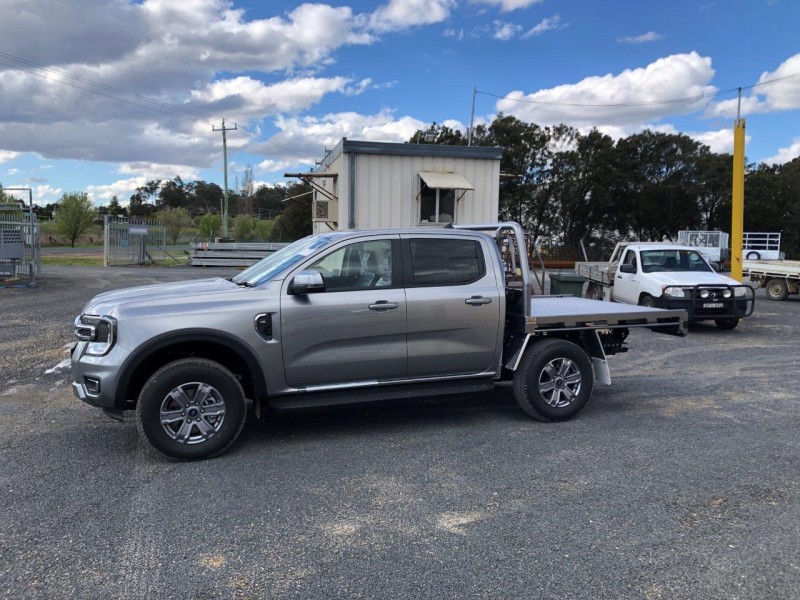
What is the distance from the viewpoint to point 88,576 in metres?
3.30

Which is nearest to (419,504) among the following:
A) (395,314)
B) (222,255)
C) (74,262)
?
(395,314)

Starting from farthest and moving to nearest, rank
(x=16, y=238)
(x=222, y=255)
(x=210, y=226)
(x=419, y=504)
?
(x=210, y=226)
(x=222, y=255)
(x=16, y=238)
(x=419, y=504)

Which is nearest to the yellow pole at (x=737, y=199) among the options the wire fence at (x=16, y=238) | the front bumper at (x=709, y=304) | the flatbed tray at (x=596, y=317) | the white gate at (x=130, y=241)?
the front bumper at (x=709, y=304)

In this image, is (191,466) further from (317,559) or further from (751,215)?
(751,215)

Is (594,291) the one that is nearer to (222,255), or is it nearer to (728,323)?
(728,323)

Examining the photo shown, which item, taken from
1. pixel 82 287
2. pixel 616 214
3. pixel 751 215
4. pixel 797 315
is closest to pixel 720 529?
pixel 797 315

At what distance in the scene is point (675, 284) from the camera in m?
11.7

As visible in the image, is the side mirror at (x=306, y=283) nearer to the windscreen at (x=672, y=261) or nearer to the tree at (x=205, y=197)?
the windscreen at (x=672, y=261)

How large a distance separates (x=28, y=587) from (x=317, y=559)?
4.73 ft

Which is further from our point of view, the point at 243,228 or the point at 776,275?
the point at 243,228

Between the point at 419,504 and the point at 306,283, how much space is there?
1.93 meters

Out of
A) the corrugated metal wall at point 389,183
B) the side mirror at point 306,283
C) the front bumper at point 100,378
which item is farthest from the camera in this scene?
the corrugated metal wall at point 389,183

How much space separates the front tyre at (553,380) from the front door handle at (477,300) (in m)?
0.71

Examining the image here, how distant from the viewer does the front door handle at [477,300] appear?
5766mm
